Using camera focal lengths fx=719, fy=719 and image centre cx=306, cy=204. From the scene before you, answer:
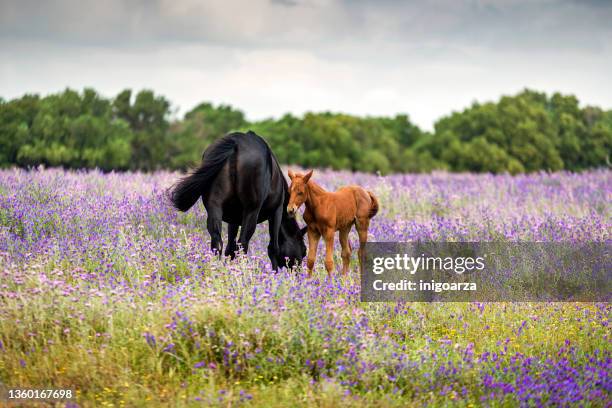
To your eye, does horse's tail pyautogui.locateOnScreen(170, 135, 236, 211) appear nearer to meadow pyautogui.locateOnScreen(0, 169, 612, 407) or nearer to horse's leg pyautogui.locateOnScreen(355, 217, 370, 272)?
meadow pyautogui.locateOnScreen(0, 169, 612, 407)

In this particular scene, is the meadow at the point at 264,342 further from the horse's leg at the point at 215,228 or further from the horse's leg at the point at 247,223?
the horse's leg at the point at 247,223

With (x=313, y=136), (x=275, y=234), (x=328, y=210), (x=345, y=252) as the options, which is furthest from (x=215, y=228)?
(x=313, y=136)

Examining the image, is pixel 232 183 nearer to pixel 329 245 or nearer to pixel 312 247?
pixel 312 247

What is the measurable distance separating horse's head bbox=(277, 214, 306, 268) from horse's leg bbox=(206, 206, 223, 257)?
924mm

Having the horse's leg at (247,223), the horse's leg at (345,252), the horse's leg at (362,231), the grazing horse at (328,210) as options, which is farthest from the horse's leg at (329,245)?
the horse's leg at (247,223)

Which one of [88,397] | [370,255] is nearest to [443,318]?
[370,255]

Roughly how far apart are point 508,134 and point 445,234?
133 ft

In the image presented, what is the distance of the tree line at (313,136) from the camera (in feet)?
84.5

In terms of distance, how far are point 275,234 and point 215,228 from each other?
2.60 feet

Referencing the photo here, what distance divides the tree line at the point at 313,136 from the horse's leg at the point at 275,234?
16.3 meters

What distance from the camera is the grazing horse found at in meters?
6.95

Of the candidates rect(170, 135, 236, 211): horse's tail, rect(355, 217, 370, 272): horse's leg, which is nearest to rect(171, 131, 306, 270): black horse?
rect(170, 135, 236, 211): horse's tail

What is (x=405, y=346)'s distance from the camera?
586 centimetres

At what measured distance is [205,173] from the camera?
7.41m
